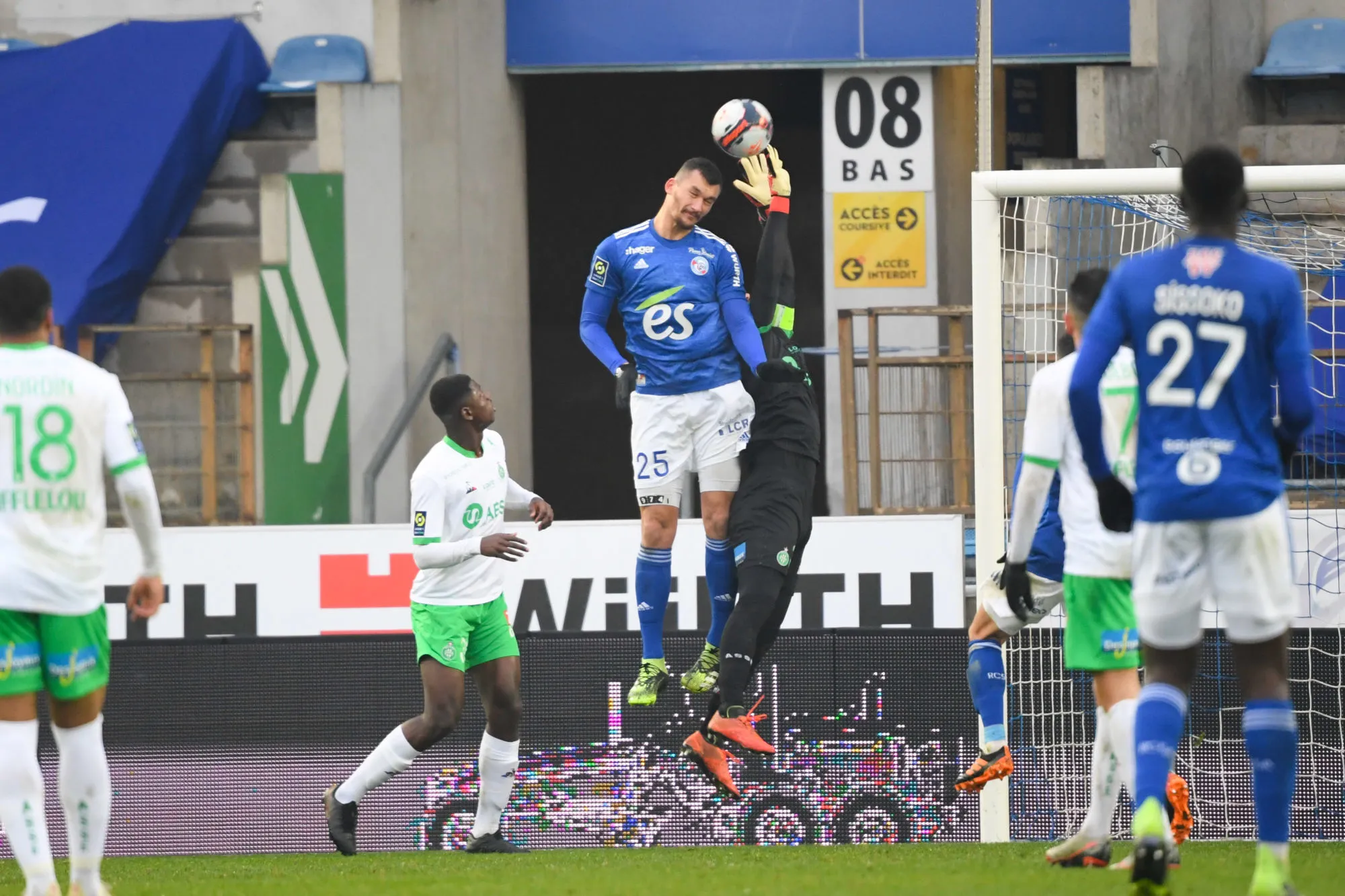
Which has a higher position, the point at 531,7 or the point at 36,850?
the point at 531,7

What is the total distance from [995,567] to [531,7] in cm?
867

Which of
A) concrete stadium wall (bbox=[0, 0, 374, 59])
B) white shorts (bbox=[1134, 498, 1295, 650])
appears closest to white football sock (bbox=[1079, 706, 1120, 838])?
white shorts (bbox=[1134, 498, 1295, 650])

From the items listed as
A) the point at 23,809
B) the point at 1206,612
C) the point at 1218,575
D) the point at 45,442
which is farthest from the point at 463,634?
the point at 1218,575

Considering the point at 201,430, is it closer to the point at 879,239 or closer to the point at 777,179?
the point at 879,239

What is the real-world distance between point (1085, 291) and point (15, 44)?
39.4 ft

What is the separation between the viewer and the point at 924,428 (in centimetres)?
1396

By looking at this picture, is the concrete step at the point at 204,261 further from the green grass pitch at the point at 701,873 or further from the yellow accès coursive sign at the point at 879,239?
the green grass pitch at the point at 701,873

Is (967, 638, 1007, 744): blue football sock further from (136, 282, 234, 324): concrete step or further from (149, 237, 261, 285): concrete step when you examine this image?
(149, 237, 261, 285): concrete step

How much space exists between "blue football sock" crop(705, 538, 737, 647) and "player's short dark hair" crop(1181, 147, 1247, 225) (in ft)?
13.0

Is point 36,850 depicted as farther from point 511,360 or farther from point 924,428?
point 511,360

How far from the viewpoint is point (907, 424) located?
46.3 feet

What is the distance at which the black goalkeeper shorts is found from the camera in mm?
8711

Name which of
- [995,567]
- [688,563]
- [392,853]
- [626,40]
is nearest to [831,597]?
[688,563]

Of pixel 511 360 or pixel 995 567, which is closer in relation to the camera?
pixel 995 567
